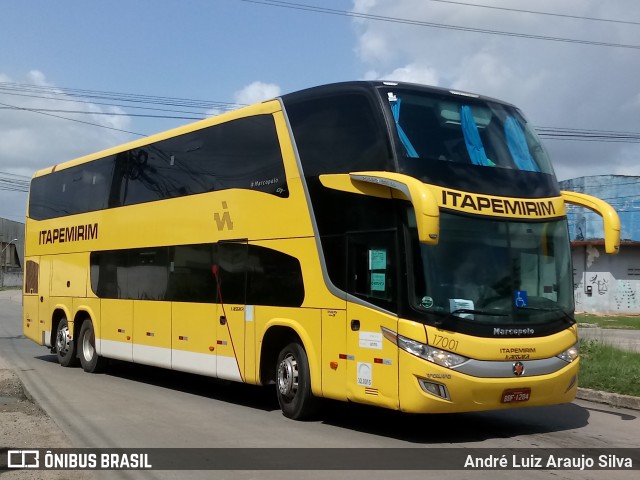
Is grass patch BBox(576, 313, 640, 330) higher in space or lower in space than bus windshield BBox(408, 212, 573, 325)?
lower

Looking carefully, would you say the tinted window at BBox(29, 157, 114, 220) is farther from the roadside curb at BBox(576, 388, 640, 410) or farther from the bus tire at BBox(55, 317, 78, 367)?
the roadside curb at BBox(576, 388, 640, 410)

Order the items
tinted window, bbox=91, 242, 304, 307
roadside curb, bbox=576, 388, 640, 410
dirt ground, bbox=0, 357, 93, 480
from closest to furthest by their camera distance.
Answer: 1. dirt ground, bbox=0, 357, 93, 480
2. tinted window, bbox=91, 242, 304, 307
3. roadside curb, bbox=576, 388, 640, 410

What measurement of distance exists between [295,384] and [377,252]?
2435 mm

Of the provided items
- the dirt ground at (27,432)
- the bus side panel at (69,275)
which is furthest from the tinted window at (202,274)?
the dirt ground at (27,432)

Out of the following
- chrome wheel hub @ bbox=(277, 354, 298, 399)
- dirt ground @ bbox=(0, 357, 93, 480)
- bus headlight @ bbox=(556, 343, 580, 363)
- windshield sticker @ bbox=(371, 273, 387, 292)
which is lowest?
dirt ground @ bbox=(0, 357, 93, 480)

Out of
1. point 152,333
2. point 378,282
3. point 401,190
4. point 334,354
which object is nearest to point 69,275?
point 152,333

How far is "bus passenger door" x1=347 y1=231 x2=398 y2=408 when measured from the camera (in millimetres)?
8859

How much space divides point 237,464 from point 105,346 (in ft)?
28.9

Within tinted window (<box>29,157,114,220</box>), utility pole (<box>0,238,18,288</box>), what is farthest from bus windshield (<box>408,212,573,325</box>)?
utility pole (<box>0,238,18,288</box>)

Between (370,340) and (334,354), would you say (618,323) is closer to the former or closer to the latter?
(334,354)

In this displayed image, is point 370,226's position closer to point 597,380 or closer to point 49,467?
point 49,467

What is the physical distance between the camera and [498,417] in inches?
430

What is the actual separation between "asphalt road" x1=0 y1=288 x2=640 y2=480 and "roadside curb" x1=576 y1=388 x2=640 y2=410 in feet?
0.84

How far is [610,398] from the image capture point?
12.2m
